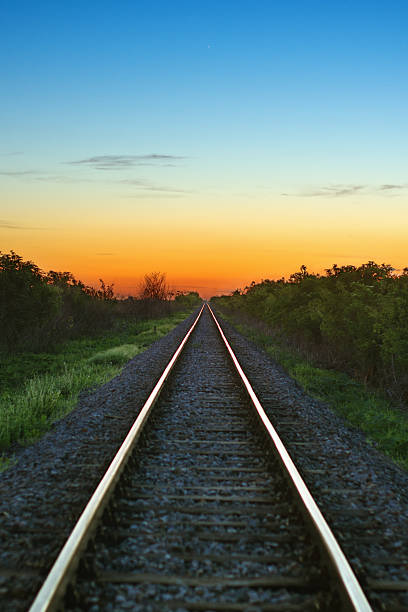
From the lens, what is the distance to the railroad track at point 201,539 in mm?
2514

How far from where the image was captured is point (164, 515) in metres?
3.50

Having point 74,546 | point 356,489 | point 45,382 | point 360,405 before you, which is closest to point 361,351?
point 360,405

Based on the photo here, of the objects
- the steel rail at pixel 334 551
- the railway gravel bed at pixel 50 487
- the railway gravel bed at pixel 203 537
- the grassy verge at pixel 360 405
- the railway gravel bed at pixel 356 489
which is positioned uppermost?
the steel rail at pixel 334 551

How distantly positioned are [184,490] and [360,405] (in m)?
5.47

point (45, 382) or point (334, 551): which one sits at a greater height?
point (334, 551)

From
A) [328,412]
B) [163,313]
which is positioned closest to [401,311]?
[328,412]

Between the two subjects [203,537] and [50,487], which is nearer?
[203,537]

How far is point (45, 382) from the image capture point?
9.84 meters

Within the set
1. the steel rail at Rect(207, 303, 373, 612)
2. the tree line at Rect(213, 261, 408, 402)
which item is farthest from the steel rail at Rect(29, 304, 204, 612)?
the tree line at Rect(213, 261, 408, 402)

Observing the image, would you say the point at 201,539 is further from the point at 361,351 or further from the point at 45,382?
the point at 361,351

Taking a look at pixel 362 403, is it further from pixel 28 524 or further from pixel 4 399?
pixel 4 399

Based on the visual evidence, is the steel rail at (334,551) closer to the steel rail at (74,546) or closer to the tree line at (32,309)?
the steel rail at (74,546)

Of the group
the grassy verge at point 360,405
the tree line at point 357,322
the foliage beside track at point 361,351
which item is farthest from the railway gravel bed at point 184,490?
the tree line at point 357,322

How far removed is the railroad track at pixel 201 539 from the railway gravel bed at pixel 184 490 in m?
0.03
